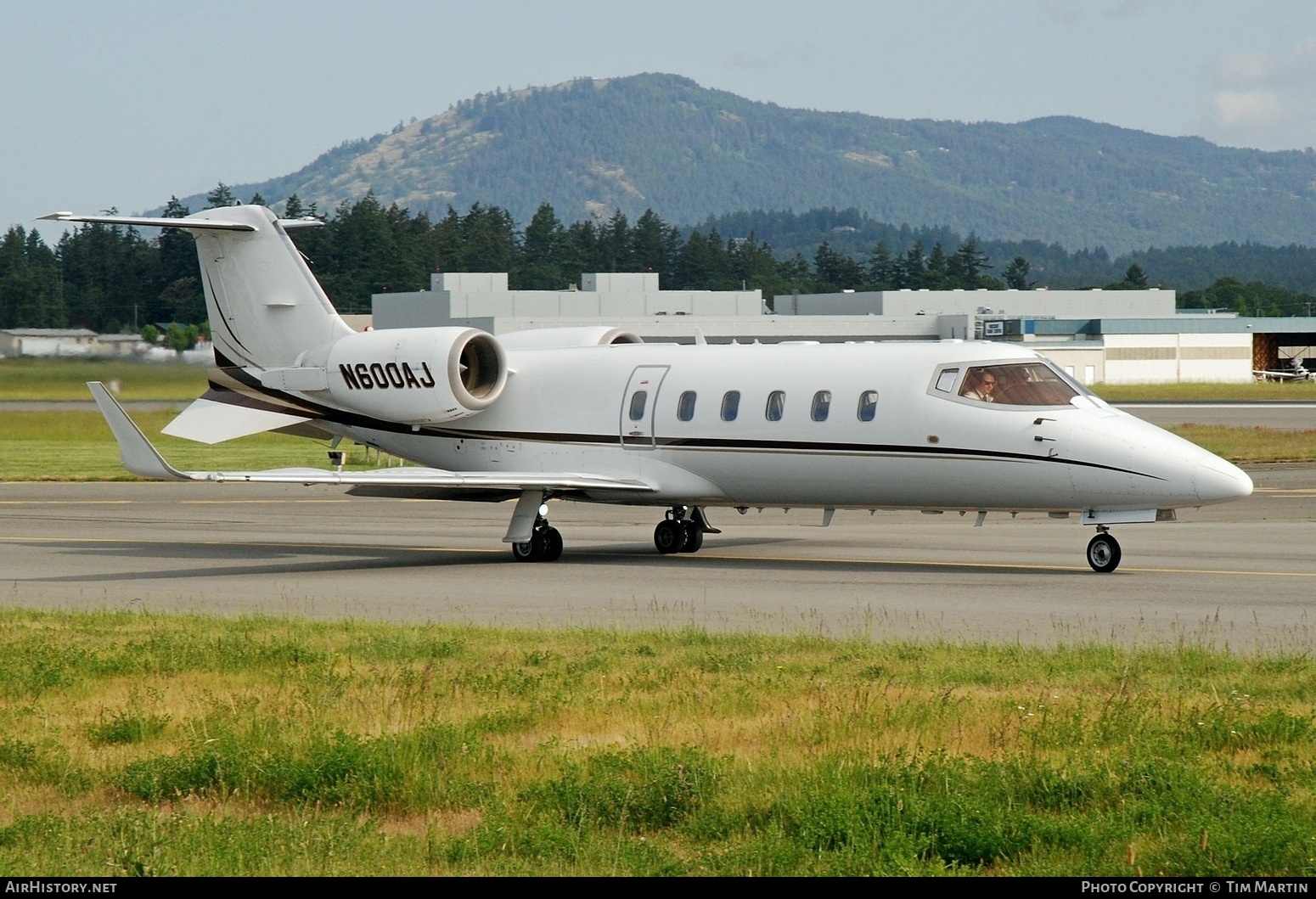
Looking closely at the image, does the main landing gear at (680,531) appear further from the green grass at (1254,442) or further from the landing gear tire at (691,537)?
the green grass at (1254,442)

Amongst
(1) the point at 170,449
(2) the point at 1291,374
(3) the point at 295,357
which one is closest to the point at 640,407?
(3) the point at 295,357

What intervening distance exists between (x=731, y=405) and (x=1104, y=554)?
547 cm

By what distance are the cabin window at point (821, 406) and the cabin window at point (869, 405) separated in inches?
17.9

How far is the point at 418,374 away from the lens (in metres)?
24.3

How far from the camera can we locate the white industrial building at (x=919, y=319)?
111188 millimetres

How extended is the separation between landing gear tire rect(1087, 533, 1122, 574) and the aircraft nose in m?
1.39

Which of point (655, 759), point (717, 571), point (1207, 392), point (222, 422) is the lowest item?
point (1207, 392)

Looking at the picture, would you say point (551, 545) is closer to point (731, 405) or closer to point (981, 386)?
point (731, 405)

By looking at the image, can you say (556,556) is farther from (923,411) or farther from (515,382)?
(923,411)

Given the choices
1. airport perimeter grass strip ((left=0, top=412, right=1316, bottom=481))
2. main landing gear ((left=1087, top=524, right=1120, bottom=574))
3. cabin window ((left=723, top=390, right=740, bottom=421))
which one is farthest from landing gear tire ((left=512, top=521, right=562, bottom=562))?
airport perimeter grass strip ((left=0, top=412, right=1316, bottom=481))

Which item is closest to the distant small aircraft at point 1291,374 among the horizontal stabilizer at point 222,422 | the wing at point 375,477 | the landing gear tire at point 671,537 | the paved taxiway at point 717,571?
the paved taxiway at point 717,571

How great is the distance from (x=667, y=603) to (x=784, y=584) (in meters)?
2.33

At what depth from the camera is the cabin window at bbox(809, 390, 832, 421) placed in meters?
21.6

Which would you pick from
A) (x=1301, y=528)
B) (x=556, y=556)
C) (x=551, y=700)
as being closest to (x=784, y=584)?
(x=556, y=556)
